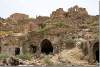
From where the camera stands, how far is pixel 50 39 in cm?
2925

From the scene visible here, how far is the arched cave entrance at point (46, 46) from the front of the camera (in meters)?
30.4

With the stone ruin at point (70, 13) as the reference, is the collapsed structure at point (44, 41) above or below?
below

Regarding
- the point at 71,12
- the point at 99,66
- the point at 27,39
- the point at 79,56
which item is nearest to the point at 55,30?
the point at 27,39

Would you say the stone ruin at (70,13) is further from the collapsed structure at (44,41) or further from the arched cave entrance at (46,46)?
the arched cave entrance at (46,46)

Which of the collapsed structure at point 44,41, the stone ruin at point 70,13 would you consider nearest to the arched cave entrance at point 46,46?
the collapsed structure at point 44,41

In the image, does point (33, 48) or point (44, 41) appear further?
point (33, 48)

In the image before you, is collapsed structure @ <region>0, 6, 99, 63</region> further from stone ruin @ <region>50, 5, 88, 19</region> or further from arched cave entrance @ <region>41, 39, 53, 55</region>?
stone ruin @ <region>50, 5, 88, 19</region>

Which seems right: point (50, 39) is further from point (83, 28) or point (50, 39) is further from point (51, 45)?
point (83, 28)

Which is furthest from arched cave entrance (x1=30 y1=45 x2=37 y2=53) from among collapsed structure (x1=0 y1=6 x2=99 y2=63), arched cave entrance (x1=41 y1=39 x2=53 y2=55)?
arched cave entrance (x1=41 y1=39 x2=53 y2=55)

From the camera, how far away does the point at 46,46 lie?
102 ft

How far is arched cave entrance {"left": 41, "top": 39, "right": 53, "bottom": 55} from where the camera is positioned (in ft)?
99.7

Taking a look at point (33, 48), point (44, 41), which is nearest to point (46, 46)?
point (44, 41)

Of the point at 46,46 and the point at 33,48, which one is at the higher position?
the point at 46,46

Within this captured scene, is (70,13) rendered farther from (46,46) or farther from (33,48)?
(33,48)
